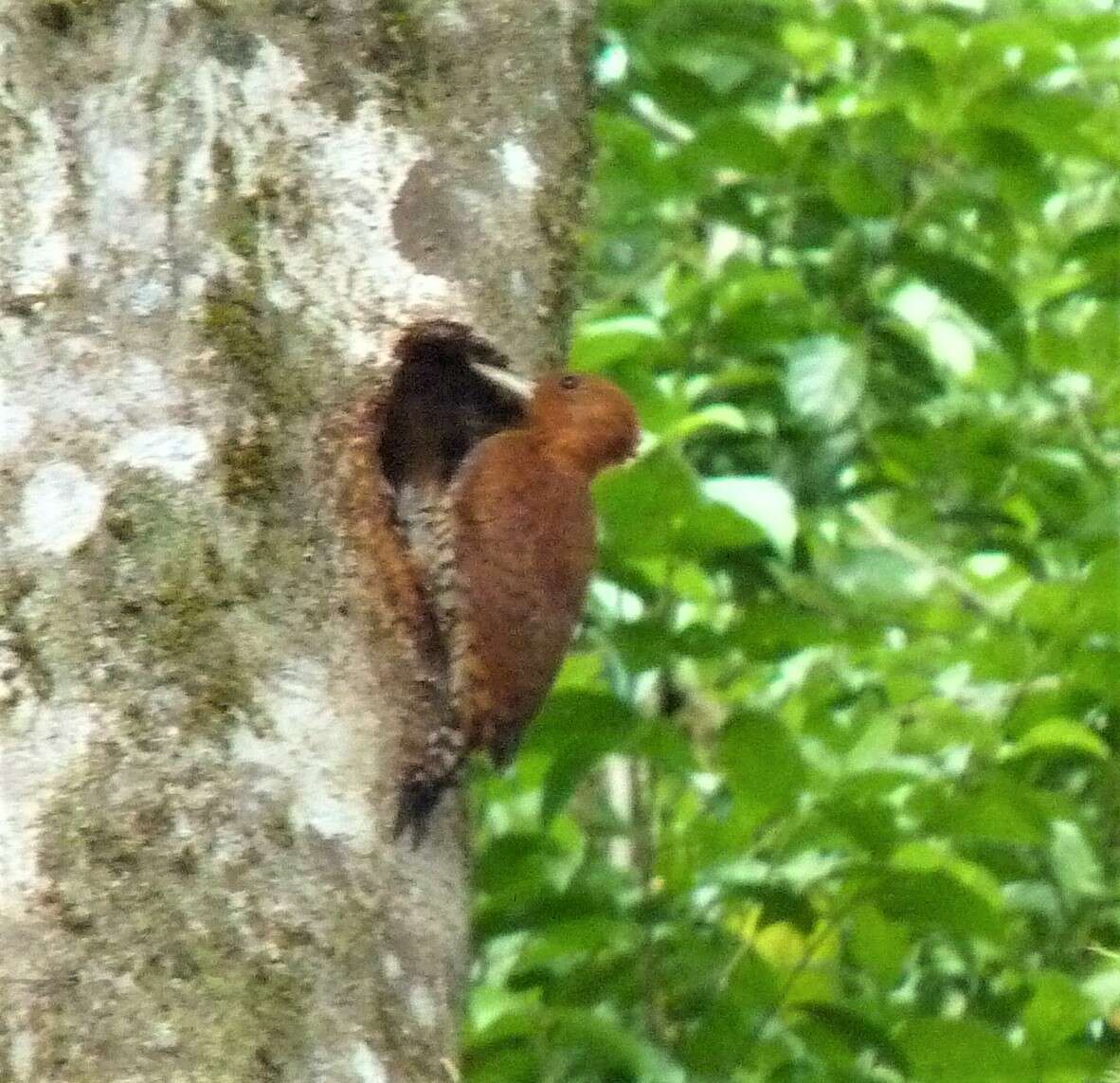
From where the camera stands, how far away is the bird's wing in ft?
4.49

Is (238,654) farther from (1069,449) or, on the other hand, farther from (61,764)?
(1069,449)

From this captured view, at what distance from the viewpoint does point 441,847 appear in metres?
1.34

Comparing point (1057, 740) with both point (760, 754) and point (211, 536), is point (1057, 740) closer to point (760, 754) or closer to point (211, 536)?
point (760, 754)

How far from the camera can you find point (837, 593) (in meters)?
2.44

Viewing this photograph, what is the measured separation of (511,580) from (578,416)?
0.35 meters

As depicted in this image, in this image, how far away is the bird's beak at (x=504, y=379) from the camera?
1521 mm

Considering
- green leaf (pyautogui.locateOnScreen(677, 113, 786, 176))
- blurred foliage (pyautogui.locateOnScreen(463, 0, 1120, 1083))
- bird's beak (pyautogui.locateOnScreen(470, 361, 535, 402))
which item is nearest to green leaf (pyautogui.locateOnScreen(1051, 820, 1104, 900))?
blurred foliage (pyautogui.locateOnScreen(463, 0, 1120, 1083))

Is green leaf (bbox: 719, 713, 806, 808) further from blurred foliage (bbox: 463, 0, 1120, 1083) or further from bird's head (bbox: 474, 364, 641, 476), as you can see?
bird's head (bbox: 474, 364, 641, 476)

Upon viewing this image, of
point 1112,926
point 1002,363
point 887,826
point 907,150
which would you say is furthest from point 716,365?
point 1112,926

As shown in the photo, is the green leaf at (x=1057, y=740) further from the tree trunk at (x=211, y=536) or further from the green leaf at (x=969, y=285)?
the tree trunk at (x=211, y=536)

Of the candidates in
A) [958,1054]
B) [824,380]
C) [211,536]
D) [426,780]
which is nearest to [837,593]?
[824,380]

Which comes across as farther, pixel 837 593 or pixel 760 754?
pixel 837 593

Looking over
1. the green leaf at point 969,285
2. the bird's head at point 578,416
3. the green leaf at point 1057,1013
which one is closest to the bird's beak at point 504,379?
the bird's head at point 578,416

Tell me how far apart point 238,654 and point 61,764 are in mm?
147
